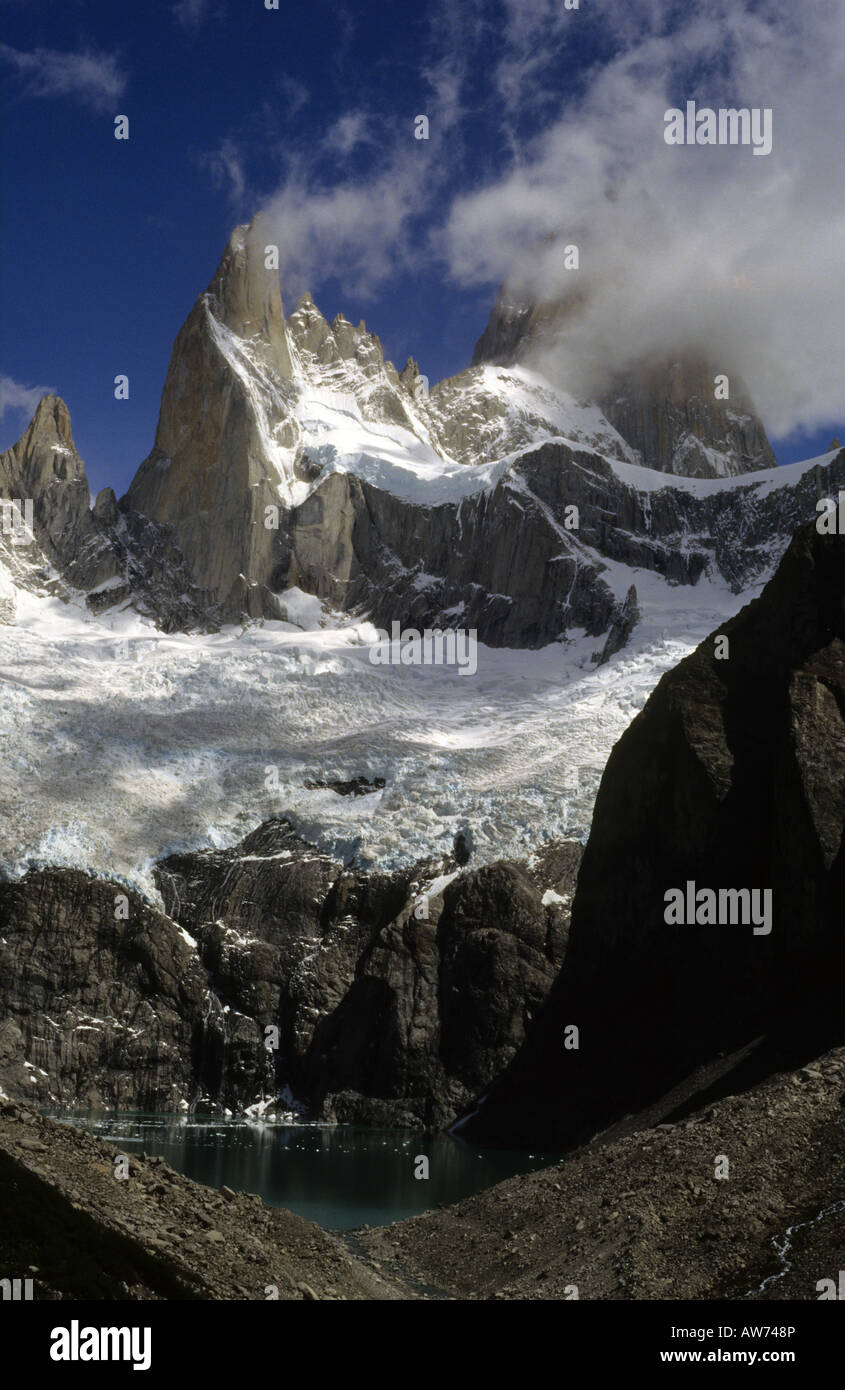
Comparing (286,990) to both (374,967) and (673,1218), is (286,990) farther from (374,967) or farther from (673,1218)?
(673,1218)

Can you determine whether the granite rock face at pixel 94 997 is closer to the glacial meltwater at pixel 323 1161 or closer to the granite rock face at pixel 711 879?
the glacial meltwater at pixel 323 1161

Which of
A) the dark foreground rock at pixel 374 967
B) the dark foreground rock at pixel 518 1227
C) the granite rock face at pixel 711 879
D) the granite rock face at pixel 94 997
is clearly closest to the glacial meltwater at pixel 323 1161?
the granite rock face at pixel 711 879

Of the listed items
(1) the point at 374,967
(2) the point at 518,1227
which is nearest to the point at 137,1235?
(2) the point at 518,1227

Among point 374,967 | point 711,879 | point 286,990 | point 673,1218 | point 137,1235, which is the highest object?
point 711,879

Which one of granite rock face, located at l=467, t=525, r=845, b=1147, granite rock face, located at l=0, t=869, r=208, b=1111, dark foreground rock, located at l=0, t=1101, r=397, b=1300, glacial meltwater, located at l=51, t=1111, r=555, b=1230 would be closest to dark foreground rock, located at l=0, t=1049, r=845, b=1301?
dark foreground rock, located at l=0, t=1101, r=397, b=1300

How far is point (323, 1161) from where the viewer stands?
7400cm

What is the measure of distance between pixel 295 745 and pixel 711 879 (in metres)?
94.2

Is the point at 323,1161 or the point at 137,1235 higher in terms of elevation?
the point at 137,1235

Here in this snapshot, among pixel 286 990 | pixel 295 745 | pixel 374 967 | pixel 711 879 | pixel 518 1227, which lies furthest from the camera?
pixel 295 745

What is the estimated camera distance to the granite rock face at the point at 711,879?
61656mm

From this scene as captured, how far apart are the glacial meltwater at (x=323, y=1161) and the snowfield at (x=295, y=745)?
30.4 metres

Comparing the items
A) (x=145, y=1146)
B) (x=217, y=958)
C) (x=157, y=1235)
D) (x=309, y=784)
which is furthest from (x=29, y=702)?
(x=157, y=1235)

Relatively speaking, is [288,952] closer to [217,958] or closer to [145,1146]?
[217,958]
